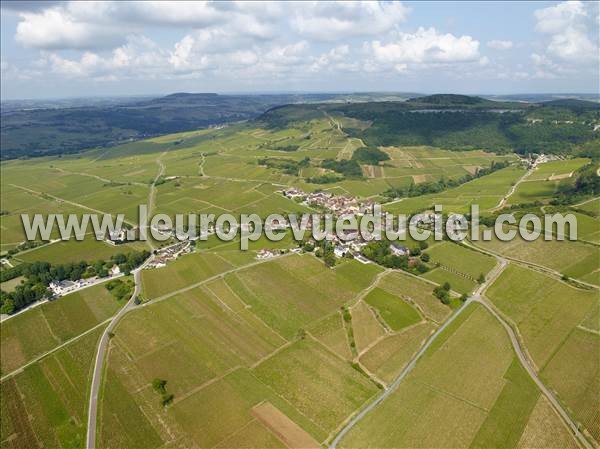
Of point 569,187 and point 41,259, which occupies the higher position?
point 569,187

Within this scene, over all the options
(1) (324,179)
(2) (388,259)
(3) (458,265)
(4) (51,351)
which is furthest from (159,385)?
(1) (324,179)

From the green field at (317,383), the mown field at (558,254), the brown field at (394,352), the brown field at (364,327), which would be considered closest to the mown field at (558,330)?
the mown field at (558,254)

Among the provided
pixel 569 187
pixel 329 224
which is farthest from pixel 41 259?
pixel 569 187

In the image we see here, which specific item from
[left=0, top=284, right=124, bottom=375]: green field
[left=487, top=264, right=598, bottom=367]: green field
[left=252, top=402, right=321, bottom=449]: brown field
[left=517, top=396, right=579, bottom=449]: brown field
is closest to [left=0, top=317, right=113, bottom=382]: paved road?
[left=0, top=284, right=124, bottom=375]: green field

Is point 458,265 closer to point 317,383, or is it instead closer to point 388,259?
point 388,259

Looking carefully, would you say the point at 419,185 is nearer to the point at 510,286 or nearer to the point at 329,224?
the point at 329,224

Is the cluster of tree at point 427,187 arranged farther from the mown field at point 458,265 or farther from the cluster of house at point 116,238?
the cluster of house at point 116,238
